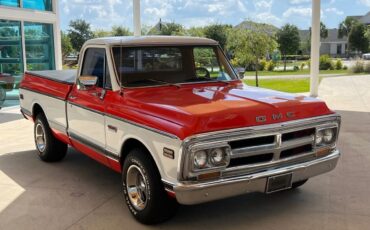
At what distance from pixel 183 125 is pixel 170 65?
6.10 ft

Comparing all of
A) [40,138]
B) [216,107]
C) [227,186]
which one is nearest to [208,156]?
[227,186]

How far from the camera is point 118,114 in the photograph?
4.74 m

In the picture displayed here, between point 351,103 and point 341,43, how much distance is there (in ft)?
239

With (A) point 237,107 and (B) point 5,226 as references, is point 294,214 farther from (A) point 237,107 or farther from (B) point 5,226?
(B) point 5,226

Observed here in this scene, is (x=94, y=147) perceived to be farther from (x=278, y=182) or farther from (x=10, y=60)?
(x=10, y=60)

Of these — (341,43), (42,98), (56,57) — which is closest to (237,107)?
(42,98)

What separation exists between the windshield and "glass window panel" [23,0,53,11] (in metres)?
8.73

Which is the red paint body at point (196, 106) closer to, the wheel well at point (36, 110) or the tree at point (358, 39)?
the wheel well at point (36, 110)

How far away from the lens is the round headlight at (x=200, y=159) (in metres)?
3.86

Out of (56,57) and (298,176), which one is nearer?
(298,176)

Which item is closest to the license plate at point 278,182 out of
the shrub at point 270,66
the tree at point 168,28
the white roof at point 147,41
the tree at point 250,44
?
the white roof at point 147,41

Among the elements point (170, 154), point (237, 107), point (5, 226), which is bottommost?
point (5, 226)

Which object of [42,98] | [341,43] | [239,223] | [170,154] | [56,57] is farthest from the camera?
[341,43]

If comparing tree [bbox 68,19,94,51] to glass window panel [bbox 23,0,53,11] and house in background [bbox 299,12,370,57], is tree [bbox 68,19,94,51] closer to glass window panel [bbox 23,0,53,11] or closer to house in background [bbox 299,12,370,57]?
glass window panel [bbox 23,0,53,11]
